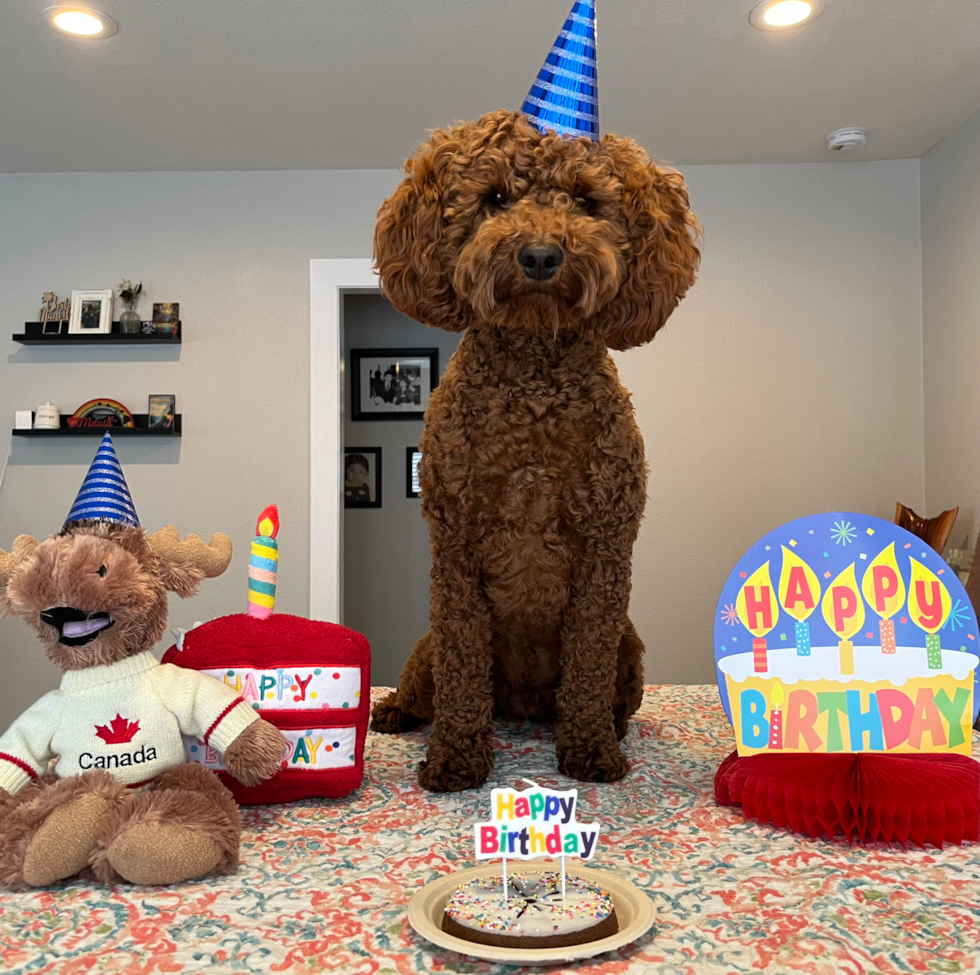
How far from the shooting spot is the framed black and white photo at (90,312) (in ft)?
10.9


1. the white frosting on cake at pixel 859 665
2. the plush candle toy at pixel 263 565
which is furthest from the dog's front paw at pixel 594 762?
the plush candle toy at pixel 263 565

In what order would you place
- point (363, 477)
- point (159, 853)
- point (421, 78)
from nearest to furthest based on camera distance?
1. point (159, 853)
2. point (421, 78)
3. point (363, 477)

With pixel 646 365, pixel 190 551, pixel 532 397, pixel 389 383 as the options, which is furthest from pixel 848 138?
pixel 190 551

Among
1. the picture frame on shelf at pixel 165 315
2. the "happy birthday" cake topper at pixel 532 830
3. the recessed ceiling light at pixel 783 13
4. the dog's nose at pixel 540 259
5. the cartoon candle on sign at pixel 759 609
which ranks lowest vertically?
the "happy birthday" cake topper at pixel 532 830

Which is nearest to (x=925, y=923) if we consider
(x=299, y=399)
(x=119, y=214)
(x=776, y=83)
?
(x=776, y=83)

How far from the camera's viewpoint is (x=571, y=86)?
1091mm

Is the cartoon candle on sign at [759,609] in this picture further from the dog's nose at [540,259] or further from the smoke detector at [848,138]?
the smoke detector at [848,138]

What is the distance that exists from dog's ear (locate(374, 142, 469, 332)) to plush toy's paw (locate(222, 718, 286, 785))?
0.57 m

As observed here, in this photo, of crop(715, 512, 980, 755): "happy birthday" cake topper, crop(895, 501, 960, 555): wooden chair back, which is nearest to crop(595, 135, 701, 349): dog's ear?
crop(715, 512, 980, 755): "happy birthday" cake topper

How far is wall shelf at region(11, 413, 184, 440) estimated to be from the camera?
3.29m

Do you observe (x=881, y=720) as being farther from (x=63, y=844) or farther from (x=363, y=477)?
(x=363, y=477)

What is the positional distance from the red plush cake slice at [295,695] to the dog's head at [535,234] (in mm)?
472

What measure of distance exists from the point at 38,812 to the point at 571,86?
3.40 feet

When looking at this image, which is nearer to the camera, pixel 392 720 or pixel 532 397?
Result: pixel 532 397
